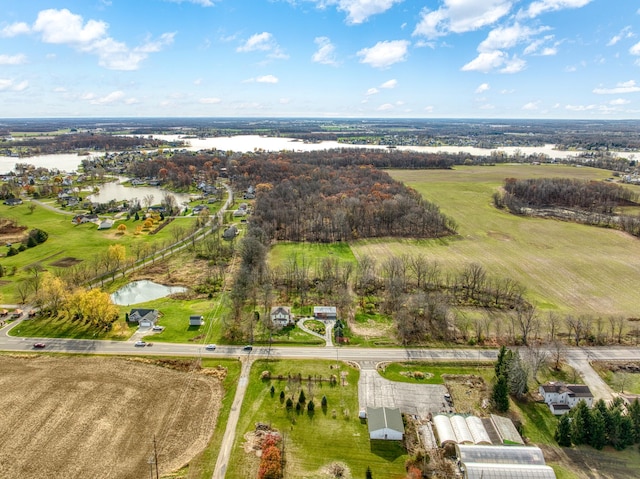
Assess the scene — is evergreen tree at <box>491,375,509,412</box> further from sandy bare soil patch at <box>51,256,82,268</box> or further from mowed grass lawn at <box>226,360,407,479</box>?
sandy bare soil patch at <box>51,256,82,268</box>

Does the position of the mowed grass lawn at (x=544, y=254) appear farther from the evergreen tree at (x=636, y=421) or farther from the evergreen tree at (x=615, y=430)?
the evergreen tree at (x=615, y=430)

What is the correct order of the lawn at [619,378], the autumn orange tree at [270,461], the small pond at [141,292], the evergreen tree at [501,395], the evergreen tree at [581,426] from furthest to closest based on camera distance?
the small pond at [141,292]
the lawn at [619,378]
the evergreen tree at [501,395]
the evergreen tree at [581,426]
the autumn orange tree at [270,461]

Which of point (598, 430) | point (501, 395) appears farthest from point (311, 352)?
point (598, 430)

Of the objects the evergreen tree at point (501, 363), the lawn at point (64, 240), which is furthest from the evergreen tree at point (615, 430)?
the lawn at point (64, 240)

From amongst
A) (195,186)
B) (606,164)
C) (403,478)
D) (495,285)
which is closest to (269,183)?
(195,186)

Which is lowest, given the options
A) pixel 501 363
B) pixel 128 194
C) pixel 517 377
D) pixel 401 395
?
pixel 401 395

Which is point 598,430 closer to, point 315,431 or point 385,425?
point 385,425

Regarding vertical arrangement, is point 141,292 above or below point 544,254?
below
